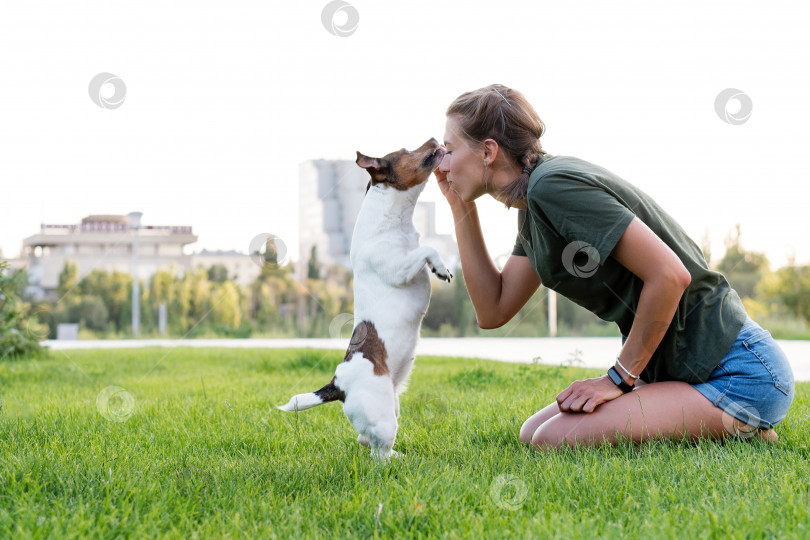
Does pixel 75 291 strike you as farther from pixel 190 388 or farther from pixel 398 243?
pixel 398 243

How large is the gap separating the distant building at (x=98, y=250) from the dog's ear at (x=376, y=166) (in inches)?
467

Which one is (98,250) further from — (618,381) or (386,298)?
(618,381)

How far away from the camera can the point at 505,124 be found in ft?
7.74

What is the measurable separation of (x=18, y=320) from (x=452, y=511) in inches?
256

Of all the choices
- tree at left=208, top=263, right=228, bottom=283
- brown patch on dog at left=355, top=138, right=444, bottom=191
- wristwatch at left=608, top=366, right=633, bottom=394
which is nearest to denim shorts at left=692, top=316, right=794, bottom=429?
wristwatch at left=608, top=366, right=633, bottom=394

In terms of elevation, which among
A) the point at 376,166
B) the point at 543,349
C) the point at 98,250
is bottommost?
the point at 543,349

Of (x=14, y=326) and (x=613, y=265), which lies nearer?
(x=613, y=265)

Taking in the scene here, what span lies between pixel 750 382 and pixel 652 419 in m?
0.37

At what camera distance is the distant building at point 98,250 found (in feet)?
45.5

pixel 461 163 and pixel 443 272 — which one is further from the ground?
pixel 461 163

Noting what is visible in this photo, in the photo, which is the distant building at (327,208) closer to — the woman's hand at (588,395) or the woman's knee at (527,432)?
the woman's knee at (527,432)

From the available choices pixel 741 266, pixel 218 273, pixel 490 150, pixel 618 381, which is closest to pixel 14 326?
pixel 490 150

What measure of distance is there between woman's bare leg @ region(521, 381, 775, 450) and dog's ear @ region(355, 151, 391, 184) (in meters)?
1.16

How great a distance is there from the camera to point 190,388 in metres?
4.77
